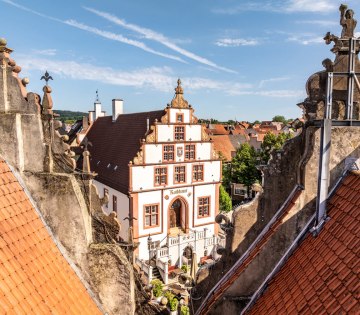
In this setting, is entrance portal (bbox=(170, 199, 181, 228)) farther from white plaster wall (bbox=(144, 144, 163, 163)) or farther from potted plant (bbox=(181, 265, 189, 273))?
white plaster wall (bbox=(144, 144, 163, 163))

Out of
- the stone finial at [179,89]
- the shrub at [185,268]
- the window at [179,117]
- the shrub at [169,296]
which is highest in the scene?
the stone finial at [179,89]

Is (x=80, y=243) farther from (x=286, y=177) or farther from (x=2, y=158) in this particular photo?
(x=286, y=177)

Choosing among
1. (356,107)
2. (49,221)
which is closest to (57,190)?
(49,221)

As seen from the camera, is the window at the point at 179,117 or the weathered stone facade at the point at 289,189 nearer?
the weathered stone facade at the point at 289,189

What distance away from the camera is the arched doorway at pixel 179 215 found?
27.2m

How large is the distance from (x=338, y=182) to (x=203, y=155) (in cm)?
2248

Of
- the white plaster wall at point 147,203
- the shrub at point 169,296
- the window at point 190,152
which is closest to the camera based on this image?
the shrub at point 169,296

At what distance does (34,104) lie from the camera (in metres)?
5.81

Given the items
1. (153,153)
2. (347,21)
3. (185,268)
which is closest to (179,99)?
(153,153)

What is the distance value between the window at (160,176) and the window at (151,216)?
1848 mm

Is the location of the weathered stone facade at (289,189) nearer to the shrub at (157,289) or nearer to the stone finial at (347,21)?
the stone finial at (347,21)

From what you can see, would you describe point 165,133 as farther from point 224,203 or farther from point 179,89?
point 224,203

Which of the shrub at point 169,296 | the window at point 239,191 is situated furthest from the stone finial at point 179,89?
the window at point 239,191

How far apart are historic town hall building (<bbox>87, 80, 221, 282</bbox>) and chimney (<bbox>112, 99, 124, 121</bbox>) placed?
5487 millimetres
